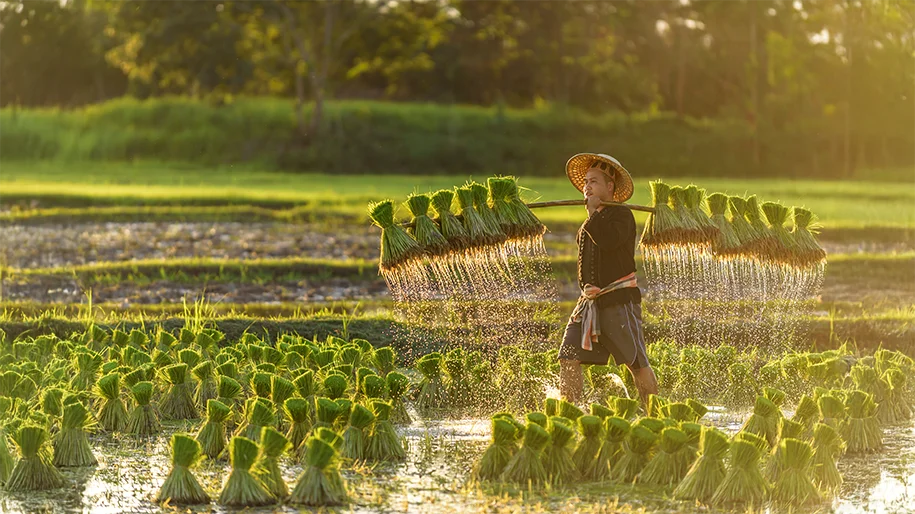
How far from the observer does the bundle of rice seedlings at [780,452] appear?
6.11 m

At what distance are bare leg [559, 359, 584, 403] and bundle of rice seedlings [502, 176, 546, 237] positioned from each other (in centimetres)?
84

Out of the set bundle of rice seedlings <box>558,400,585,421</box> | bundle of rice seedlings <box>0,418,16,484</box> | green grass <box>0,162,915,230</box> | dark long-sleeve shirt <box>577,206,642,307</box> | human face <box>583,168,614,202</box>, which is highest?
human face <box>583,168,614,202</box>

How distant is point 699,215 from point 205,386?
3.07 m

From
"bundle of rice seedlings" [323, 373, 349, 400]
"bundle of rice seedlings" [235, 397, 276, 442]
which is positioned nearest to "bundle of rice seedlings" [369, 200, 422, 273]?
"bundle of rice seedlings" [323, 373, 349, 400]

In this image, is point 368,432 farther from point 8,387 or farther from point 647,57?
point 647,57

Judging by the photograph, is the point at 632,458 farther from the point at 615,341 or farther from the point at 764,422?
the point at 764,422

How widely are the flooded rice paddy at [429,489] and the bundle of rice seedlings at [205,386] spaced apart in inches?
25.1

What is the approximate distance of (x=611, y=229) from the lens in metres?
7.01

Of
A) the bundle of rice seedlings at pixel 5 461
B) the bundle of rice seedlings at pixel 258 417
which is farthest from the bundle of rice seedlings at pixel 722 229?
the bundle of rice seedlings at pixel 5 461

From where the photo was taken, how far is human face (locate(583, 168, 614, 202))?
23.4 feet

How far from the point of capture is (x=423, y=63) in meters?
36.4

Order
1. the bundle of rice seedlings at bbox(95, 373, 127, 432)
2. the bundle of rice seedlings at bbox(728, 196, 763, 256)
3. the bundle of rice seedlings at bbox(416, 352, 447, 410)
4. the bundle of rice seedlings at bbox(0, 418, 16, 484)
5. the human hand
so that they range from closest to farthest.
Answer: the bundle of rice seedlings at bbox(0, 418, 16, 484) → the human hand → the bundle of rice seedlings at bbox(95, 373, 127, 432) → the bundle of rice seedlings at bbox(728, 196, 763, 256) → the bundle of rice seedlings at bbox(416, 352, 447, 410)

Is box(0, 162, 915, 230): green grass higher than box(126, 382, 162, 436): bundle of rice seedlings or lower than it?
higher

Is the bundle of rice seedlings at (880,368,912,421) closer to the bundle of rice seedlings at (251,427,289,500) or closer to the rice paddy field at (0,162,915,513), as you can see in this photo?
the rice paddy field at (0,162,915,513)
